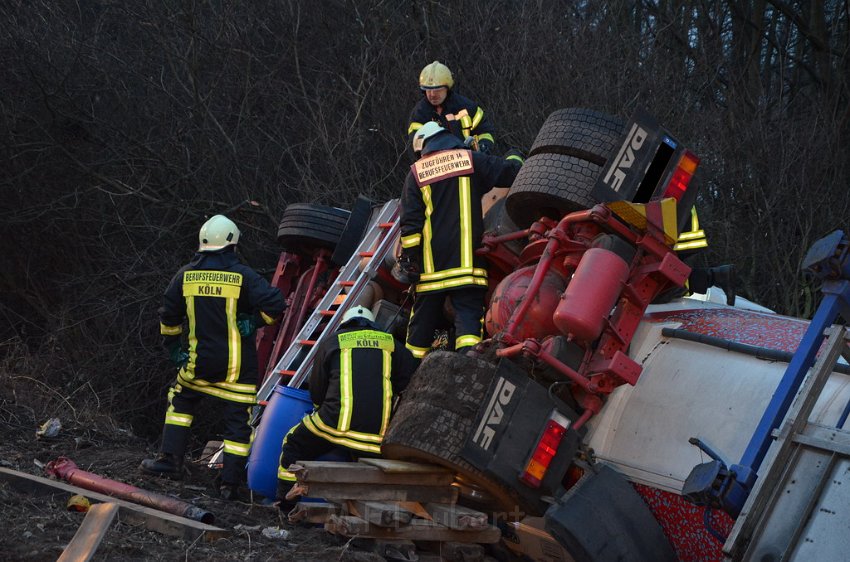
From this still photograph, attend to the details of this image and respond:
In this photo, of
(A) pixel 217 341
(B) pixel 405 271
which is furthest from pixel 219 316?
(B) pixel 405 271

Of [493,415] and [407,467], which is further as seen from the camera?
[407,467]

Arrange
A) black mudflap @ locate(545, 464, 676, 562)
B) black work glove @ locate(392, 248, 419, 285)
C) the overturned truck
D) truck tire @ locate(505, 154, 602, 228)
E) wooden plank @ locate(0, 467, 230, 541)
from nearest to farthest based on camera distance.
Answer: the overturned truck
black mudflap @ locate(545, 464, 676, 562)
wooden plank @ locate(0, 467, 230, 541)
truck tire @ locate(505, 154, 602, 228)
black work glove @ locate(392, 248, 419, 285)

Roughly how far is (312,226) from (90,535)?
12.0ft

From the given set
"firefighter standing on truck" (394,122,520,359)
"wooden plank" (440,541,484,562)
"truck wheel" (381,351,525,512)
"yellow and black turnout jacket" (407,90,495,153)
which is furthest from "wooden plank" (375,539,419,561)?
"yellow and black turnout jacket" (407,90,495,153)

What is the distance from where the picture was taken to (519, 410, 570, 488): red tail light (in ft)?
14.6

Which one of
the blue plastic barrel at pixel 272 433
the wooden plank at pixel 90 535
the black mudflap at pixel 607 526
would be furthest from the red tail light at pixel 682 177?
the wooden plank at pixel 90 535

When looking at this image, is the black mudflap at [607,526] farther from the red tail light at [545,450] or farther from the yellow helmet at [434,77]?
the yellow helmet at [434,77]

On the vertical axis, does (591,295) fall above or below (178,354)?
above

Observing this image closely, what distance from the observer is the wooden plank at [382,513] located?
447 centimetres

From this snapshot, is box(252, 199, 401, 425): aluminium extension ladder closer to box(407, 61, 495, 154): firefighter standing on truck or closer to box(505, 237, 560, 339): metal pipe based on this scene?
box(407, 61, 495, 154): firefighter standing on truck

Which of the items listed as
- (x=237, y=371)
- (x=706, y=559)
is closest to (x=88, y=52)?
(x=237, y=371)

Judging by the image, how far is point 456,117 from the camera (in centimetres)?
770

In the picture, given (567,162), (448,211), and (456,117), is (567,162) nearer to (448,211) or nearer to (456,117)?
(448,211)

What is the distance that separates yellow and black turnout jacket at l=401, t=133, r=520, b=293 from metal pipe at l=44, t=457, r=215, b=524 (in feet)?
5.75
